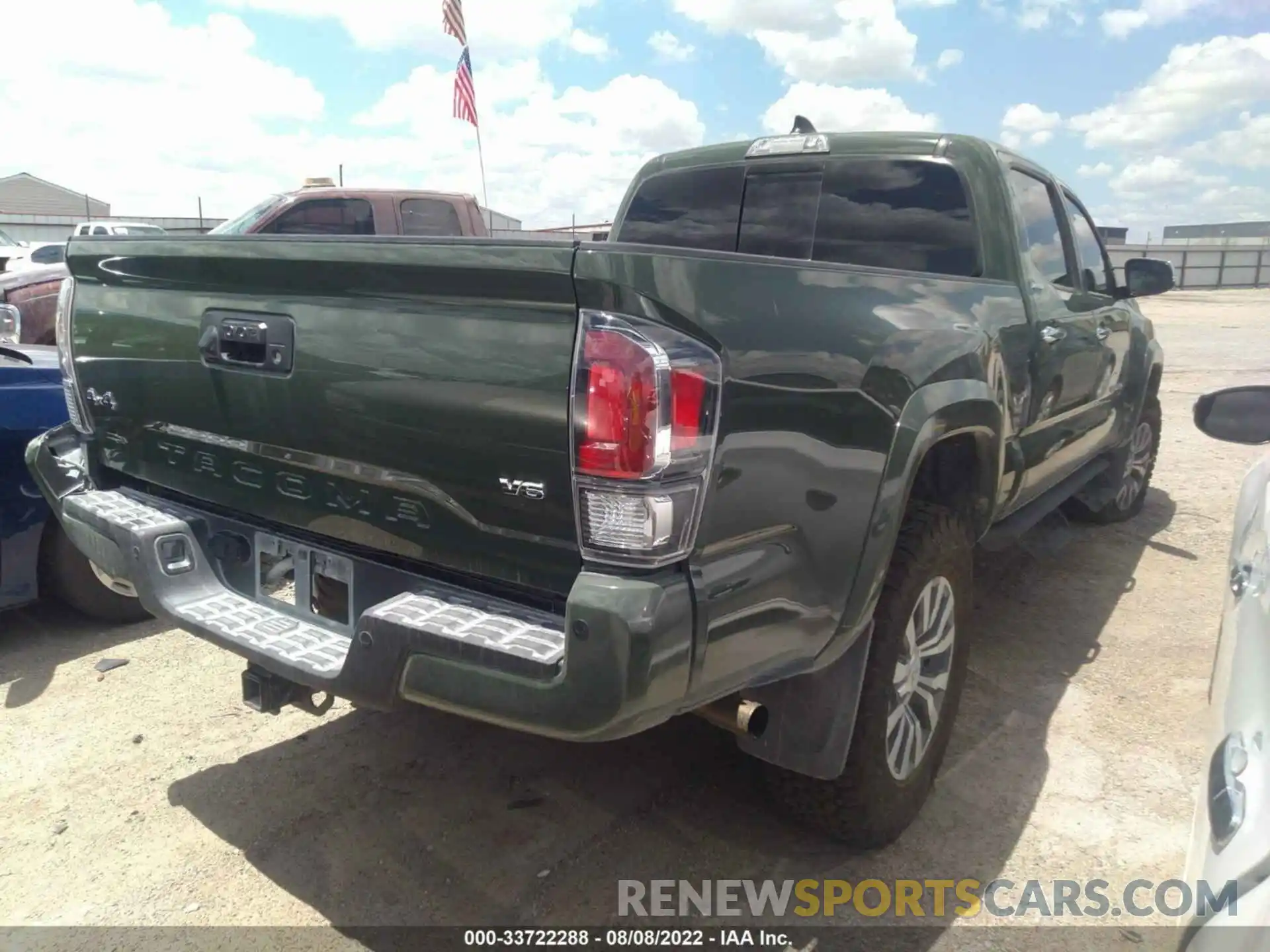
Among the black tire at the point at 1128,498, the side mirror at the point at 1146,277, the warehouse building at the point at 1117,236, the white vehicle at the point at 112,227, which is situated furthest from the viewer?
the warehouse building at the point at 1117,236

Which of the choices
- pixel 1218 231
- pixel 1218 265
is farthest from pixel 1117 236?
pixel 1218 231

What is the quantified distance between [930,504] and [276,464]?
5.80 feet

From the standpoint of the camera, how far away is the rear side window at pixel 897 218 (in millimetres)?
3336

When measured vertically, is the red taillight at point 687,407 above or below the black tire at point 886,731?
above

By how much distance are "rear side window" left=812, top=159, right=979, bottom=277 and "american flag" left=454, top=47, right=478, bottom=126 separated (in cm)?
1065

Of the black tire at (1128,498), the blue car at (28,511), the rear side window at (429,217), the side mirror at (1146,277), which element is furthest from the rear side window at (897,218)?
the rear side window at (429,217)

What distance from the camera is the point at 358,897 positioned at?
2459 mm

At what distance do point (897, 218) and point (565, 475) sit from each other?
217cm

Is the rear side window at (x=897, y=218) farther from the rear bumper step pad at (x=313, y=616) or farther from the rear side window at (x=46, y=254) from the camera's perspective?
the rear side window at (x=46, y=254)

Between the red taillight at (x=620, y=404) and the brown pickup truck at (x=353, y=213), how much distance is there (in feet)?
24.4

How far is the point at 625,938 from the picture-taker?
7.68 feet

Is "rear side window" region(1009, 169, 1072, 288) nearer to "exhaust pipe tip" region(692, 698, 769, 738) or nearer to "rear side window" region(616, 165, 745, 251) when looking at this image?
"rear side window" region(616, 165, 745, 251)

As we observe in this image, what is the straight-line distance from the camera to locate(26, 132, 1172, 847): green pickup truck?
1785 millimetres

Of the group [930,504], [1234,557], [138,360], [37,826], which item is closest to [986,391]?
[930,504]
